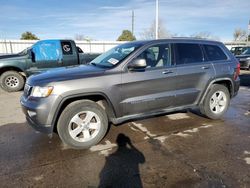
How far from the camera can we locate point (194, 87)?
4.51m

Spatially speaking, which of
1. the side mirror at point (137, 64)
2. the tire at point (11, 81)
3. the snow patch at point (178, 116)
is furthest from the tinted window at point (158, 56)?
the tire at point (11, 81)

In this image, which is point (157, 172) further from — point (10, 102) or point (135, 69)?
point (10, 102)

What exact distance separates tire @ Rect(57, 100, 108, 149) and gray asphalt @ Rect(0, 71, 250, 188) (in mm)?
153

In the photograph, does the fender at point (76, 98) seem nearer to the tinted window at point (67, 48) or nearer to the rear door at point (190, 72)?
the rear door at point (190, 72)

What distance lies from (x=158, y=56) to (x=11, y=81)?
6.64 m

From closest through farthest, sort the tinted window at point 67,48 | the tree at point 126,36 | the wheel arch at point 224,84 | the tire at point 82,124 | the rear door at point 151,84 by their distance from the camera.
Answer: the tire at point 82,124
the rear door at point 151,84
the wheel arch at point 224,84
the tinted window at point 67,48
the tree at point 126,36

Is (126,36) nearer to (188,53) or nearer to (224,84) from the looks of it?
(224,84)

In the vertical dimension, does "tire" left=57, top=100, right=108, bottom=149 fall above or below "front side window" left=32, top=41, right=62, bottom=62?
below

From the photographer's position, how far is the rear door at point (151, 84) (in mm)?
3789

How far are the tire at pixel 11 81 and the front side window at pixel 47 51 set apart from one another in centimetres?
106

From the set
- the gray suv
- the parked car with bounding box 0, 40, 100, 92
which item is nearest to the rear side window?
the gray suv

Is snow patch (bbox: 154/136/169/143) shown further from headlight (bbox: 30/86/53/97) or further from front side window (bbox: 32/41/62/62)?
front side window (bbox: 32/41/62/62)

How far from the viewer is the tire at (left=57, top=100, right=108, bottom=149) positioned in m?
3.47

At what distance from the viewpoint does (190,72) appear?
437 centimetres
